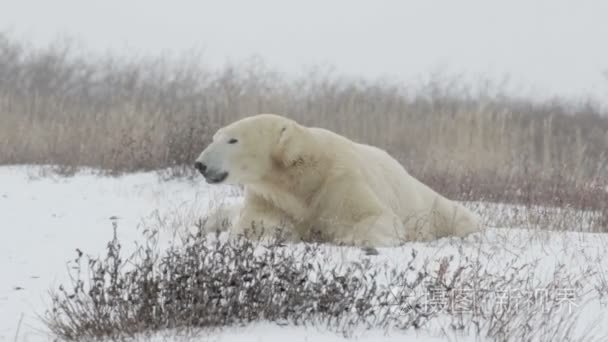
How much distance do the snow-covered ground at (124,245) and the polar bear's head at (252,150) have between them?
0.63m

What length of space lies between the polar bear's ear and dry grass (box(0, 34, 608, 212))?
3.11 metres

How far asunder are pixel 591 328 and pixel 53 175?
7791 millimetres

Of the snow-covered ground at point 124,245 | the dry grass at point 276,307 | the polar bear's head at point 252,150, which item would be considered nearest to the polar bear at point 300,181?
the polar bear's head at point 252,150

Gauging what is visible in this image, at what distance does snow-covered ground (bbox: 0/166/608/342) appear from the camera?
11.1ft

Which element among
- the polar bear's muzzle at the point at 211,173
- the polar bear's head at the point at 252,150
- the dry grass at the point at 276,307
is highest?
the polar bear's head at the point at 252,150

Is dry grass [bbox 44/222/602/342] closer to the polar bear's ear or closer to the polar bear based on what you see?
the polar bear

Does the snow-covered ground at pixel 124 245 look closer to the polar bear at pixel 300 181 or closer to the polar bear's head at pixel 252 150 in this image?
the polar bear at pixel 300 181

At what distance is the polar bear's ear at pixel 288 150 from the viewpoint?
213 inches

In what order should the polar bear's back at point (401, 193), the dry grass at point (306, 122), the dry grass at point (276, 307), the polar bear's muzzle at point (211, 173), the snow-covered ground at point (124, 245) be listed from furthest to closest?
the dry grass at point (306, 122) < the polar bear's back at point (401, 193) < the polar bear's muzzle at point (211, 173) < the snow-covered ground at point (124, 245) < the dry grass at point (276, 307)

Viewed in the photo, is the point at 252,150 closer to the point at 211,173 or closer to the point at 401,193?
the point at 211,173

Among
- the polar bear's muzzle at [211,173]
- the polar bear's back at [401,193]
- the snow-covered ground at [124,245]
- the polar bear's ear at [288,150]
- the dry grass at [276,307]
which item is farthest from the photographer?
the polar bear's back at [401,193]

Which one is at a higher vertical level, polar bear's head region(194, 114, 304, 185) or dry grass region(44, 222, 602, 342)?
polar bear's head region(194, 114, 304, 185)

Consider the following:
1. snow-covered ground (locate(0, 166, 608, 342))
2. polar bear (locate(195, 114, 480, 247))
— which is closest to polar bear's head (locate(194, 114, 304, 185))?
polar bear (locate(195, 114, 480, 247))

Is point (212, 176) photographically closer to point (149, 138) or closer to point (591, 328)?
point (591, 328)
